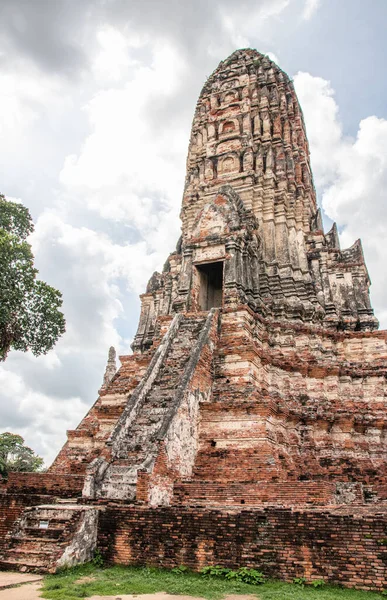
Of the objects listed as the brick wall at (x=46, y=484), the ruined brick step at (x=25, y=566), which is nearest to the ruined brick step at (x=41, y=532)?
Result: the ruined brick step at (x=25, y=566)

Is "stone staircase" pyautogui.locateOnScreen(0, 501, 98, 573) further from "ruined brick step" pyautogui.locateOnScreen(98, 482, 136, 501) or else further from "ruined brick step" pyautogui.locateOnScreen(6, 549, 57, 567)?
"ruined brick step" pyautogui.locateOnScreen(98, 482, 136, 501)

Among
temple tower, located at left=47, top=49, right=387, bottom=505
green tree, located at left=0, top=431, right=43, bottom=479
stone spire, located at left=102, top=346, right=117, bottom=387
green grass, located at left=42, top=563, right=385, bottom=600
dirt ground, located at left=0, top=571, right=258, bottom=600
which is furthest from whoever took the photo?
green tree, located at left=0, top=431, right=43, bottom=479

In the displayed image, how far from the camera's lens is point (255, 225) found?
1959cm

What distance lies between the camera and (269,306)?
17406 mm

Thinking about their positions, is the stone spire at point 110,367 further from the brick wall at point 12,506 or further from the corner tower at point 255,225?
the brick wall at point 12,506

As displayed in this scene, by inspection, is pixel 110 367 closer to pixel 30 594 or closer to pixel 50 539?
pixel 50 539

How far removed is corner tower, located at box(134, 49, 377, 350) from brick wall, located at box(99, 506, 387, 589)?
359 inches

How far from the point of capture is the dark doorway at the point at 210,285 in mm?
18938

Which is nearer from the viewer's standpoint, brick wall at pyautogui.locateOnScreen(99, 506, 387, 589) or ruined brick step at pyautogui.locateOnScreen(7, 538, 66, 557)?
brick wall at pyautogui.locateOnScreen(99, 506, 387, 589)

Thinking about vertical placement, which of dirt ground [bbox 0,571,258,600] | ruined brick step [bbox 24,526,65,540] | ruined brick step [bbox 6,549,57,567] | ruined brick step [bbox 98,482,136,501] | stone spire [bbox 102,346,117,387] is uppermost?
stone spire [bbox 102,346,117,387]

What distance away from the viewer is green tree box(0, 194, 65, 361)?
17.5 m

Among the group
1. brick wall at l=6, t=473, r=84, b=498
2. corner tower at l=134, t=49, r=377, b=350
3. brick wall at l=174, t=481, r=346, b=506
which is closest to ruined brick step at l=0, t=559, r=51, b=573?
brick wall at l=174, t=481, r=346, b=506

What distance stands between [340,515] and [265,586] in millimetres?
1512

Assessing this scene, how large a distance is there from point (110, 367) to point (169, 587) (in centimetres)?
1588
